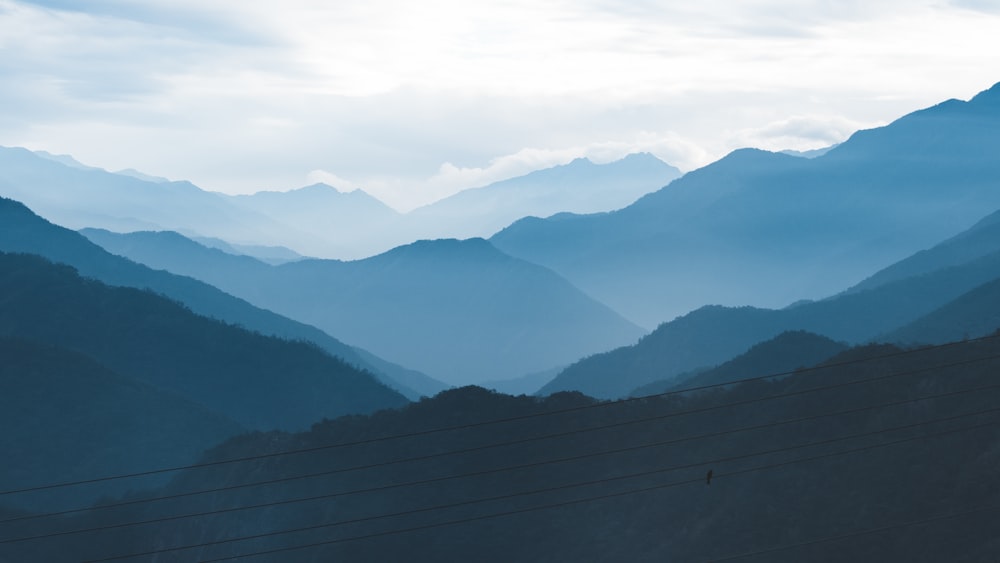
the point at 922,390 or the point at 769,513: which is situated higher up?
the point at 922,390

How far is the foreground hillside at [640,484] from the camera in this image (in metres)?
95.4

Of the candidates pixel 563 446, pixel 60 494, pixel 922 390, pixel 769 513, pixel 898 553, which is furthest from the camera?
pixel 60 494

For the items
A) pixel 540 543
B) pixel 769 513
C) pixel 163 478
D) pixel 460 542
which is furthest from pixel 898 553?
pixel 163 478

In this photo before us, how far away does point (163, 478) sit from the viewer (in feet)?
643

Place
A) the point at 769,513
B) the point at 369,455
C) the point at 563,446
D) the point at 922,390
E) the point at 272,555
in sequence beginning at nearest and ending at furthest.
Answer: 1. the point at 769,513
2. the point at 922,390
3. the point at 272,555
4. the point at 563,446
5. the point at 369,455

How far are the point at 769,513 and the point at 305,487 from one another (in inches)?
2540

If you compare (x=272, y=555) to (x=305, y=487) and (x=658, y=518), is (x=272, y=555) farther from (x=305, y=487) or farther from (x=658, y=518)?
(x=658, y=518)

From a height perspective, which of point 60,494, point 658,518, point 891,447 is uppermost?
point 891,447

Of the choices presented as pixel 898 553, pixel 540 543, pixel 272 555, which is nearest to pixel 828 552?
pixel 898 553

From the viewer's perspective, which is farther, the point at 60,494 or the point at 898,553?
the point at 60,494

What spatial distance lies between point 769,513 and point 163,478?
132 metres

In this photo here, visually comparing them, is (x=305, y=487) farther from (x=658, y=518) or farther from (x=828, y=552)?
(x=828, y=552)

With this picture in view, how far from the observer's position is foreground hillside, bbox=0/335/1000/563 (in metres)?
95.4

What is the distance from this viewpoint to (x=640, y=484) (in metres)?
122
